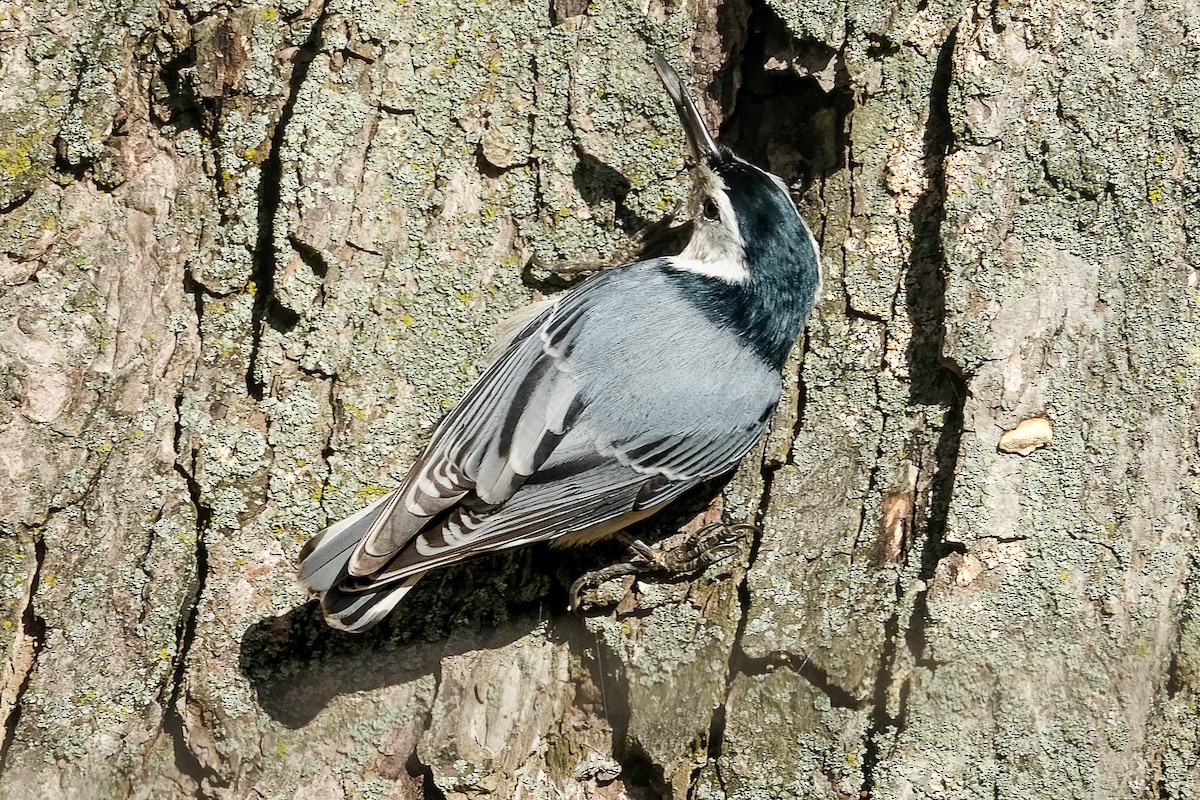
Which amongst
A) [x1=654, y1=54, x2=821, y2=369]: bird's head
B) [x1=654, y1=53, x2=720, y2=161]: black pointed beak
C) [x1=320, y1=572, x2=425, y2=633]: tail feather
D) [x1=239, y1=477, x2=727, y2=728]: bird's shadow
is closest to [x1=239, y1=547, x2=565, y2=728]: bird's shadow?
[x1=239, y1=477, x2=727, y2=728]: bird's shadow

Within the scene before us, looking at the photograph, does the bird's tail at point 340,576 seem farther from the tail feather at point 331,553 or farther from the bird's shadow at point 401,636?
the bird's shadow at point 401,636

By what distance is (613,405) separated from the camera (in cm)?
198

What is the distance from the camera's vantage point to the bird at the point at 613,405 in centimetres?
187

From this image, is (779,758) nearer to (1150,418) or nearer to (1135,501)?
(1135,501)

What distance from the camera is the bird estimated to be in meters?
1.87

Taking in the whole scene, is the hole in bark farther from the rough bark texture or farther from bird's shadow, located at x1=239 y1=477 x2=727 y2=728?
bird's shadow, located at x1=239 y1=477 x2=727 y2=728

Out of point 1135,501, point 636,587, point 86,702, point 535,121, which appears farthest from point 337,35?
point 1135,501

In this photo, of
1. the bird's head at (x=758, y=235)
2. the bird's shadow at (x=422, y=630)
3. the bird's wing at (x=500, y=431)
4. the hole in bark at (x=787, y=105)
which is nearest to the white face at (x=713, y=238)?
the bird's head at (x=758, y=235)

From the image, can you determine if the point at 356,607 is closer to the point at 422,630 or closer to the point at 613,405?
the point at 422,630

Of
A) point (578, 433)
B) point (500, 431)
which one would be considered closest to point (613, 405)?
point (578, 433)

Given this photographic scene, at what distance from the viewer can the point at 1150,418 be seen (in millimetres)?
1908

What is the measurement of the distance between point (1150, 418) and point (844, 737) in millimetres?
843

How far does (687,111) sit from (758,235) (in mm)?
287

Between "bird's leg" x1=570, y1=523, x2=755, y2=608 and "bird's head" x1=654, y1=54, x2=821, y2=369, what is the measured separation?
373mm
